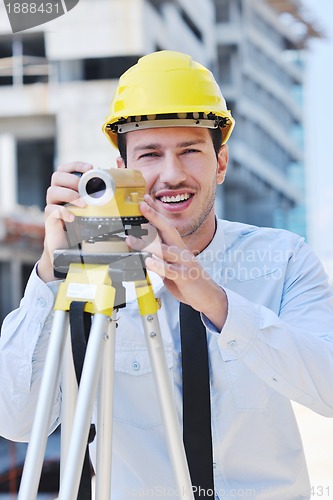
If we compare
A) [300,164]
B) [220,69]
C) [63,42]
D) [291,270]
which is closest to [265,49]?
[220,69]

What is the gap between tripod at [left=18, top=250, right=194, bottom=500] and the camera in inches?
54.7

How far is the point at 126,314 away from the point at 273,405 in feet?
1.48

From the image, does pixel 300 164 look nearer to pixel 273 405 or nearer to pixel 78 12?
pixel 78 12

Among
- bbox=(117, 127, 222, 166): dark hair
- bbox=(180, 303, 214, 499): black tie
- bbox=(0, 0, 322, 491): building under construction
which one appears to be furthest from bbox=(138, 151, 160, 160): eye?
bbox=(0, 0, 322, 491): building under construction

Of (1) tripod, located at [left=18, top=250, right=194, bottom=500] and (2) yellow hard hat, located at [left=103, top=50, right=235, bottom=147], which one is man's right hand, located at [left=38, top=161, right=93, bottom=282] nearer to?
(1) tripod, located at [left=18, top=250, right=194, bottom=500]

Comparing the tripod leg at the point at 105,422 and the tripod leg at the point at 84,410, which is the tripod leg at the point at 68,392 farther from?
the tripod leg at the point at 84,410

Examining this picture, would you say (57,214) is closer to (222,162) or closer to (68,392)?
(68,392)

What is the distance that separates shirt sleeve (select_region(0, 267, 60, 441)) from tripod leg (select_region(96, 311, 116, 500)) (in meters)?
0.31

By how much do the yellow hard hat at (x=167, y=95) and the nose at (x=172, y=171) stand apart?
0.29 feet

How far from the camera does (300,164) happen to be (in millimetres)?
53562

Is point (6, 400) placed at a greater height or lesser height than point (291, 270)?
lesser

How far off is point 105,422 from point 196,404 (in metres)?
0.39

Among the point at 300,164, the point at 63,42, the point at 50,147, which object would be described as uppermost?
the point at 63,42

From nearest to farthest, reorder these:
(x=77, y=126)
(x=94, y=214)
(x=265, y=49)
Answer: (x=94, y=214), (x=77, y=126), (x=265, y=49)
